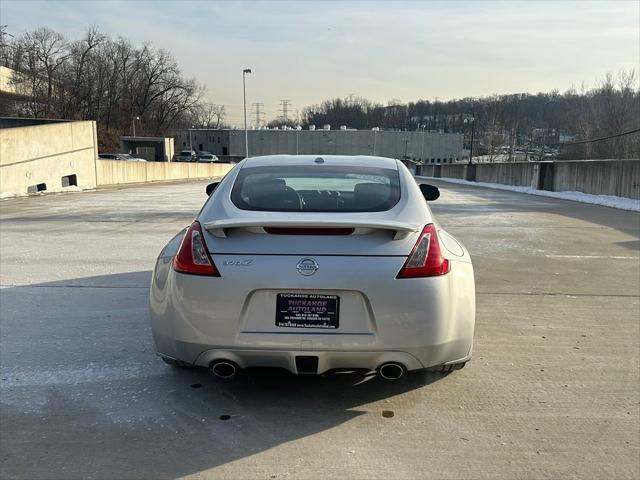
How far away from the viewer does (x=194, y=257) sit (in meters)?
2.96

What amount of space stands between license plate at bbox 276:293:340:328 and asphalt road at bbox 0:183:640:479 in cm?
63

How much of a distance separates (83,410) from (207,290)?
1.12 metres

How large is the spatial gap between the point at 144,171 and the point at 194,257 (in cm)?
3361

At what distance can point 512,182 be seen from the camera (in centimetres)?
3297

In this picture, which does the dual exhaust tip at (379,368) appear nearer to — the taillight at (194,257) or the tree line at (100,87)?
the taillight at (194,257)

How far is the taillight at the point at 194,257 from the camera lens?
290 cm

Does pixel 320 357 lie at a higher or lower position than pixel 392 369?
higher

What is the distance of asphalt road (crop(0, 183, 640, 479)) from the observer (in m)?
2.64

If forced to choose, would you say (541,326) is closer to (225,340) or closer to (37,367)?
(225,340)

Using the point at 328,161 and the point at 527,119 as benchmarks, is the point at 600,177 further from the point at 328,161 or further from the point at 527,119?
the point at 527,119

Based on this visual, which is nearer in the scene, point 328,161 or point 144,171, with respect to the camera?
point 328,161

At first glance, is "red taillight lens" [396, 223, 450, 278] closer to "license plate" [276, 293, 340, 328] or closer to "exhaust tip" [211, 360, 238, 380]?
"license plate" [276, 293, 340, 328]

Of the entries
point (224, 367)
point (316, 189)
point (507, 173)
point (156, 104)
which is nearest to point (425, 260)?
point (316, 189)

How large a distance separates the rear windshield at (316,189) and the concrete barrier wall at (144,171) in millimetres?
A: 24682
